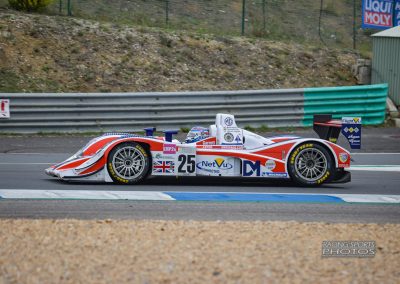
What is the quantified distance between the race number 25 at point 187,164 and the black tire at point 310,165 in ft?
4.83

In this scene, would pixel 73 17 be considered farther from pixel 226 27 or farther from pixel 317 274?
pixel 317 274

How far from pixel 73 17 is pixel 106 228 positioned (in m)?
16.7

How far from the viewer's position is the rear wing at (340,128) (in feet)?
38.4

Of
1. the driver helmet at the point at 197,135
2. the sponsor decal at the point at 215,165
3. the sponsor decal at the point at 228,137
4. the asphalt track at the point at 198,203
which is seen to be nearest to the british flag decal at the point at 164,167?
the asphalt track at the point at 198,203

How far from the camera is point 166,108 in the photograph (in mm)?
18797

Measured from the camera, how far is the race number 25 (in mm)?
11602

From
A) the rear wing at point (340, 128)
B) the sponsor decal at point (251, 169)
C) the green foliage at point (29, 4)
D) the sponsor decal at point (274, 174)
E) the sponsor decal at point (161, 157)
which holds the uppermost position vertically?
the green foliage at point (29, 4)

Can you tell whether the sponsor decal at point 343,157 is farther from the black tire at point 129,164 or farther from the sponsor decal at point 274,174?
the black tire at point 129,164

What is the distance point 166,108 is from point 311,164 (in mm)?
7365

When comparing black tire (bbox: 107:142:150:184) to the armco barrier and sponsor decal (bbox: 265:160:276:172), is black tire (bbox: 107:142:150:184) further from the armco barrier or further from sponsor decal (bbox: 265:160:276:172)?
the armco barrier

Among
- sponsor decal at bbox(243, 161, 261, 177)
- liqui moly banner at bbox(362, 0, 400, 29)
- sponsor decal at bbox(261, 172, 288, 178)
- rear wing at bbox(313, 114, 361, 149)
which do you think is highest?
liqui moly banner at bbox(362, 0, 400, 29)

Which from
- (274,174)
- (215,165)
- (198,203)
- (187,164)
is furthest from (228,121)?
(198,203)

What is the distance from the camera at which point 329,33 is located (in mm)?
30969

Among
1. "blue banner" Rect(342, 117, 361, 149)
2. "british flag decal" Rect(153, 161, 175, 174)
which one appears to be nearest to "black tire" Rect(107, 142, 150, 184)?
"british flag decal" Rect(153, 161, 175, 174)
